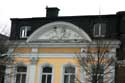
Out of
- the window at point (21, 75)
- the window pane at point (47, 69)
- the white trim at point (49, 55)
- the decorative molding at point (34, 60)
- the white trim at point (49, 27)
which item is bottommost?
the window at point (21, 75)

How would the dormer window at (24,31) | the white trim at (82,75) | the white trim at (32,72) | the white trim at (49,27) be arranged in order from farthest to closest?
the dormer window at (24,31), the white trim at (32,72), the white trim at (49,27), the white trim at (82,75)

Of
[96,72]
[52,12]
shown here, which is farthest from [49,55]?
[96,72]

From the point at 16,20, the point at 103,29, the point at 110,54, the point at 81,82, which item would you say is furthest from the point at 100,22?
the point at 16,20

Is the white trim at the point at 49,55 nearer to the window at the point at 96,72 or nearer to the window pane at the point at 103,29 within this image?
the window pane at the point at 103,29

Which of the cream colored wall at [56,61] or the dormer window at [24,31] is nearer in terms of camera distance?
the cream colored wall at [56,61]

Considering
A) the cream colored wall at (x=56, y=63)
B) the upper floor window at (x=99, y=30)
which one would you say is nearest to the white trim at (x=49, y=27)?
the upper floor window at (x=99, y=30)

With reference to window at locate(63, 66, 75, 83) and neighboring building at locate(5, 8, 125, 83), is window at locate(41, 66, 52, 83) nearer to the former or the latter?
neighboring building at locate(5, 8, 125, 83)

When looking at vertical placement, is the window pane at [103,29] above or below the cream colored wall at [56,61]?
above

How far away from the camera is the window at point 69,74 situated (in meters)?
31.0

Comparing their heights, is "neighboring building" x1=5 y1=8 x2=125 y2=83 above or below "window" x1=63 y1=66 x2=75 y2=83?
above

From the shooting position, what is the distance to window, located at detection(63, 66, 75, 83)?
102 feet

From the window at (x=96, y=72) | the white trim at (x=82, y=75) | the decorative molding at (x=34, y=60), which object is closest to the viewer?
the window at (x=96, y=72)

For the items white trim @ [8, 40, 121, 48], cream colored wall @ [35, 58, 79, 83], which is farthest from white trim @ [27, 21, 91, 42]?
cream colored wall @ [35, 58, 79, 83]

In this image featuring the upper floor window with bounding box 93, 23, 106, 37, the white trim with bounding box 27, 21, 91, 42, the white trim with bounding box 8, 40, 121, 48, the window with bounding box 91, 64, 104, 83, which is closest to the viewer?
the window with bounding box 91, 64, 104, 83
